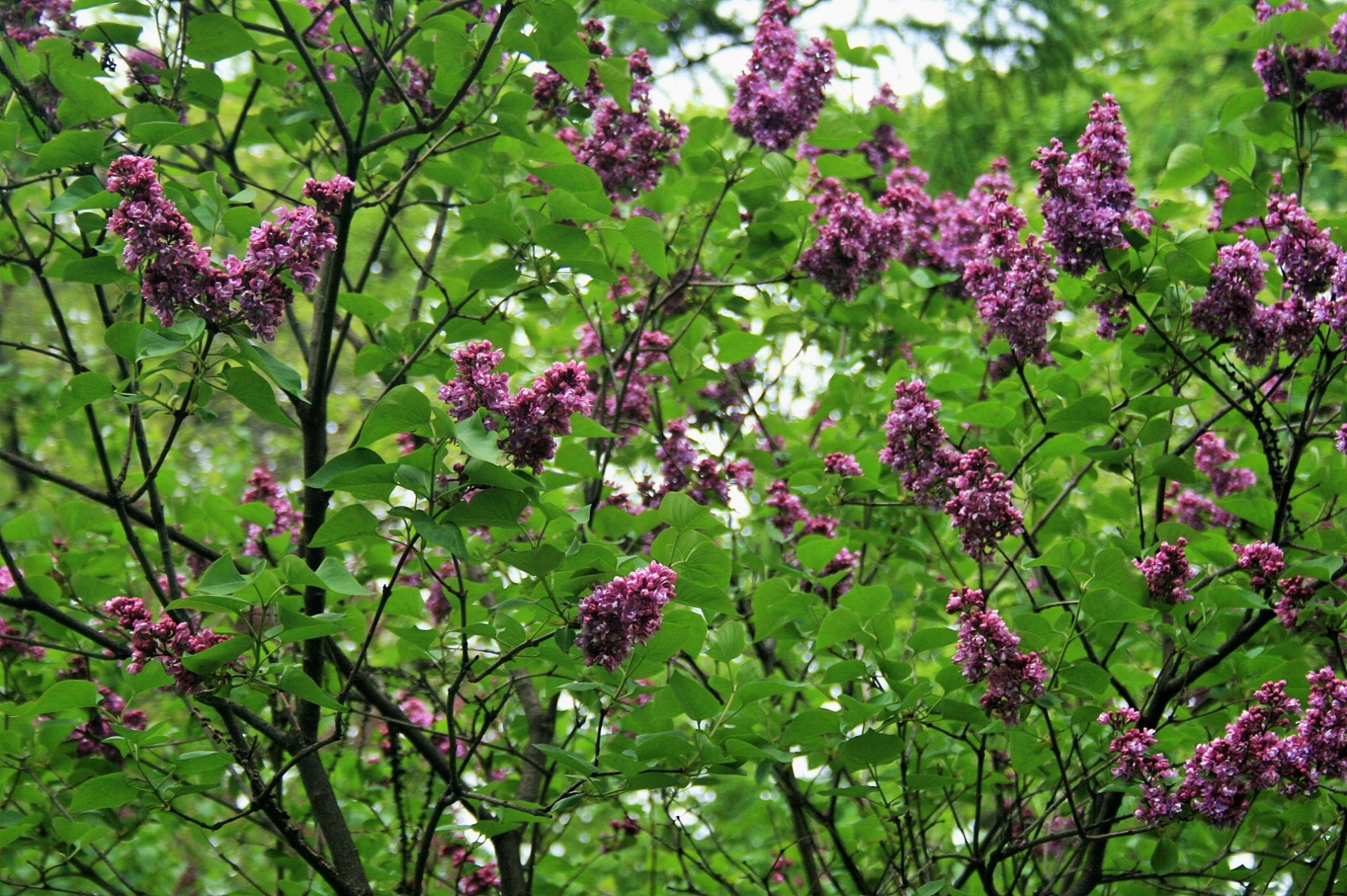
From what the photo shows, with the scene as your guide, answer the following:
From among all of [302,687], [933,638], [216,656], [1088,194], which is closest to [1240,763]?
[933,638]

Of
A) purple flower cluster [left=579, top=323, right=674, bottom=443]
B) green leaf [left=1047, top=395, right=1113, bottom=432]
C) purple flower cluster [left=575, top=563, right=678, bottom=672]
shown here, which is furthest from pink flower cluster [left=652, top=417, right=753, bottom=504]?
purple flower cluster [left=575, top=563, right=678, bottom=672]

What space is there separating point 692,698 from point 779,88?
2.57m

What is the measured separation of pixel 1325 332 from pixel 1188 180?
667mm

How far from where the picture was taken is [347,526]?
251cm

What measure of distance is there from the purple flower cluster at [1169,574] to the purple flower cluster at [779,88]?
2.05 metres

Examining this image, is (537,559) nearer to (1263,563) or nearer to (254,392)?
(254,392)

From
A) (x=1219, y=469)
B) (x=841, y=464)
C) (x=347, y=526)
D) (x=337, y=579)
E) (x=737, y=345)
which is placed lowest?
(x=337, y=579)

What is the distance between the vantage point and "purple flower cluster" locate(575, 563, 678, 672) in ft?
7.93

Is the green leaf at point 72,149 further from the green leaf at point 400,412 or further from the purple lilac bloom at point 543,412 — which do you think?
the purple lilac bloom at point 543,412

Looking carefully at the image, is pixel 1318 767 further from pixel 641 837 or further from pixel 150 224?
pixel 641 837

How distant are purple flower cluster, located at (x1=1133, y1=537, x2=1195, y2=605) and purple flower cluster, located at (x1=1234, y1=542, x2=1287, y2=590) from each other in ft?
0.83

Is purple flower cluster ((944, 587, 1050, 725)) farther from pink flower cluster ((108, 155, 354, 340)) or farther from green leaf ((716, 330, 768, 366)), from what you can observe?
pink flower cluster ((108, 155, 354, 340))

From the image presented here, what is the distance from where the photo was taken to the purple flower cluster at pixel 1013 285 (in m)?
3.34

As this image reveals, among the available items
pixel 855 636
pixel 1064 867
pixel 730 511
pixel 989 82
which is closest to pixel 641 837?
pixel 730 511
